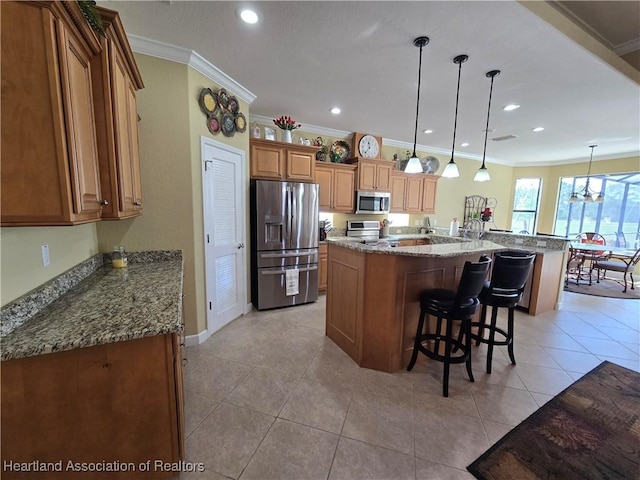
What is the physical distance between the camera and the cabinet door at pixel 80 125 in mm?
1119

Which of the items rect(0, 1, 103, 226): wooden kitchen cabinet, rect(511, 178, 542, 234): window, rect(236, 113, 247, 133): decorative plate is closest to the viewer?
rect(0, 1, 103, 226): wooden kitchen cabinet

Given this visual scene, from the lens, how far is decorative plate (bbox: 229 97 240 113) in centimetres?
296

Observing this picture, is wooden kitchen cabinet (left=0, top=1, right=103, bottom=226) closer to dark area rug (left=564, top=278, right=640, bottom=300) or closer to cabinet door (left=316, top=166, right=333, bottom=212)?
cabinet door (left=316, top=166, right=333, bottom=212)

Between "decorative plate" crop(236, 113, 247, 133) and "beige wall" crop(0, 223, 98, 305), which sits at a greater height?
"decorative plate" crop(236, 113, 247, 133)

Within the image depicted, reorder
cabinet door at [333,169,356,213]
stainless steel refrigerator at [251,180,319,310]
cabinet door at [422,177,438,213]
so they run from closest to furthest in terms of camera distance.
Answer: stainless steel refrigerator at [251,180,319,310] < cabinet door at [333,169,356,213] < cabinet door at [422,177,438,213]

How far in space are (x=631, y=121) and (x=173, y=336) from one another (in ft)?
20.8

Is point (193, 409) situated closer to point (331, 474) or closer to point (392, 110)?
point (331, 474)

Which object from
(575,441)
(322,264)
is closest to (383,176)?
(322,264)

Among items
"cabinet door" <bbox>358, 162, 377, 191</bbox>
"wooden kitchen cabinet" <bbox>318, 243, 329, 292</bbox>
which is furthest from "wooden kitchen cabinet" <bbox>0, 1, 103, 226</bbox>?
"cabinet door" <bbox>358, 162, 377, 191</bbox>

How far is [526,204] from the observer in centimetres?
756

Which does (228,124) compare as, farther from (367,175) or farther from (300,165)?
(367,175)

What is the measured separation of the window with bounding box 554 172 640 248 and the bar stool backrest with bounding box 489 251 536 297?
6.53m

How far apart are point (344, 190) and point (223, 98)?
2455 mm

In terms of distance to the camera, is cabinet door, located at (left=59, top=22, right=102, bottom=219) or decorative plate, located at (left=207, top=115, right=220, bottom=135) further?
decorative plate, located at (left=207, top=115, right=220, bottom=135)
